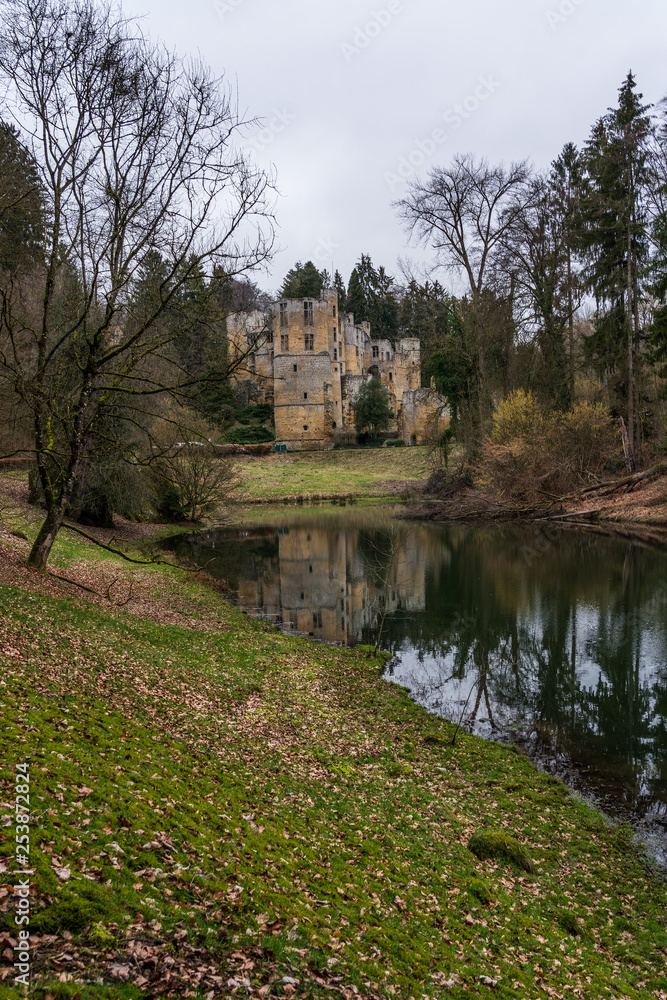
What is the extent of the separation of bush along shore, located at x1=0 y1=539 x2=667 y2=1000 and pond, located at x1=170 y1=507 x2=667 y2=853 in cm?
124

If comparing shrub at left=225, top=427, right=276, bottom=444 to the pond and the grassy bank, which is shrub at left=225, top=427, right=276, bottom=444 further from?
the pond

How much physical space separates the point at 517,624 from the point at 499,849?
10.4 metres

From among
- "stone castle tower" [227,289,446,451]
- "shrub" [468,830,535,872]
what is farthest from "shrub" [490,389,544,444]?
"stone castle tower" [227,289,446,451]

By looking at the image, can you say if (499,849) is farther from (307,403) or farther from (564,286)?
(307,403)

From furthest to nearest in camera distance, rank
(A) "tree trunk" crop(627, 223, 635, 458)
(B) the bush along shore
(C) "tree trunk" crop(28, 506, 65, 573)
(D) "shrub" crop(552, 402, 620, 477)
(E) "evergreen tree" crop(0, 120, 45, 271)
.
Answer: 1. (D) "shrub" crop(552, 402, 620, 477)
2. (A) "tree trunk" crop(627, 223, 635, 458)
3. (C) "tree trunk" crop(28, 506, 65, 573)
4. (E) "evergreen tree" crop(0, 120, 45, 271)
5. (B) the bush along shore

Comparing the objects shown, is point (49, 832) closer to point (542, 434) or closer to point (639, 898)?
point (639, 898)

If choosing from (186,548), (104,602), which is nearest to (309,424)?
(186,548)

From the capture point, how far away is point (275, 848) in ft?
19.2

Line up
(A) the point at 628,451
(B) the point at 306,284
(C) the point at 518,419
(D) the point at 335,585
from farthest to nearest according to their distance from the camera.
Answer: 1. (B) the point at 306,284
2. (C) the point at 518,419
3. (A) the point at 628,451
4. (D) the point at 335,585

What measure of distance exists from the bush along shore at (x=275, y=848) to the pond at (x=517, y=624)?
1.24 m

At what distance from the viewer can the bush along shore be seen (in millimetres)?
3979

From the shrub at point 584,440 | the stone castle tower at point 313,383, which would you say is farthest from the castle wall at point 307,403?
the shrub at point 584,440

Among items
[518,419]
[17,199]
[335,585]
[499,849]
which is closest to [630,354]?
[518,419]
